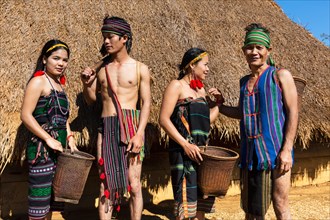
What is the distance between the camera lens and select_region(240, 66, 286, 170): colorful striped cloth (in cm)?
265

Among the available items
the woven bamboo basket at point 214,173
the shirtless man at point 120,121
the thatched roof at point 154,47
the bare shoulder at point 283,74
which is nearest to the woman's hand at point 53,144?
the shirtless man at point 120,121

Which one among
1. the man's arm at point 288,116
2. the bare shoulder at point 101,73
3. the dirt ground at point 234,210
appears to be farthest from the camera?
the dirt ground at point 234,210

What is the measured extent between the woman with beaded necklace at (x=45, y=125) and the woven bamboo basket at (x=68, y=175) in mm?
71

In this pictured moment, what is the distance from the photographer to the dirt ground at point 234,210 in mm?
4246

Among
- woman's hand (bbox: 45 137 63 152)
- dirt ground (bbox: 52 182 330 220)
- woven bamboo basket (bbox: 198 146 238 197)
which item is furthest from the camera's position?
dirt ground (bbox: 52 182 330 220)

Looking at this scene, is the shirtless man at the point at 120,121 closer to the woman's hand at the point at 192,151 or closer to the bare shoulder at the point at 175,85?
the bare shoulder at the point at 175,85

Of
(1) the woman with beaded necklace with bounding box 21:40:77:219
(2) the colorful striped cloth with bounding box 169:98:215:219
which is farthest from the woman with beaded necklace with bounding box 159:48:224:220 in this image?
(1) the woman with beaded necklace with bounding box 21:40:77:219

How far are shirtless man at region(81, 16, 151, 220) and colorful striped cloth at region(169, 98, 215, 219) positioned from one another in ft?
0.99

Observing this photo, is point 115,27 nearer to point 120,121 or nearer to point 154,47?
point 120,121

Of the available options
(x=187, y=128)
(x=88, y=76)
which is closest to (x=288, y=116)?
(x=187, y=128)

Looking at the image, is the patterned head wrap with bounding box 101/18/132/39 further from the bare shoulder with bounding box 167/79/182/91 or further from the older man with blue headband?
the older man with blue headband

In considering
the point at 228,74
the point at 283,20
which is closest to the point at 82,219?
the point at 228,74

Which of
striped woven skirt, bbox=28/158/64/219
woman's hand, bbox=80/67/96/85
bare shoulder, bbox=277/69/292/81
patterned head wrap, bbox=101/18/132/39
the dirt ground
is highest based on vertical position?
patterned head wrap, bbox=101/18/132/39

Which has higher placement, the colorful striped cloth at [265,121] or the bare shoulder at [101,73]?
the bare shoulder at [101,73]
